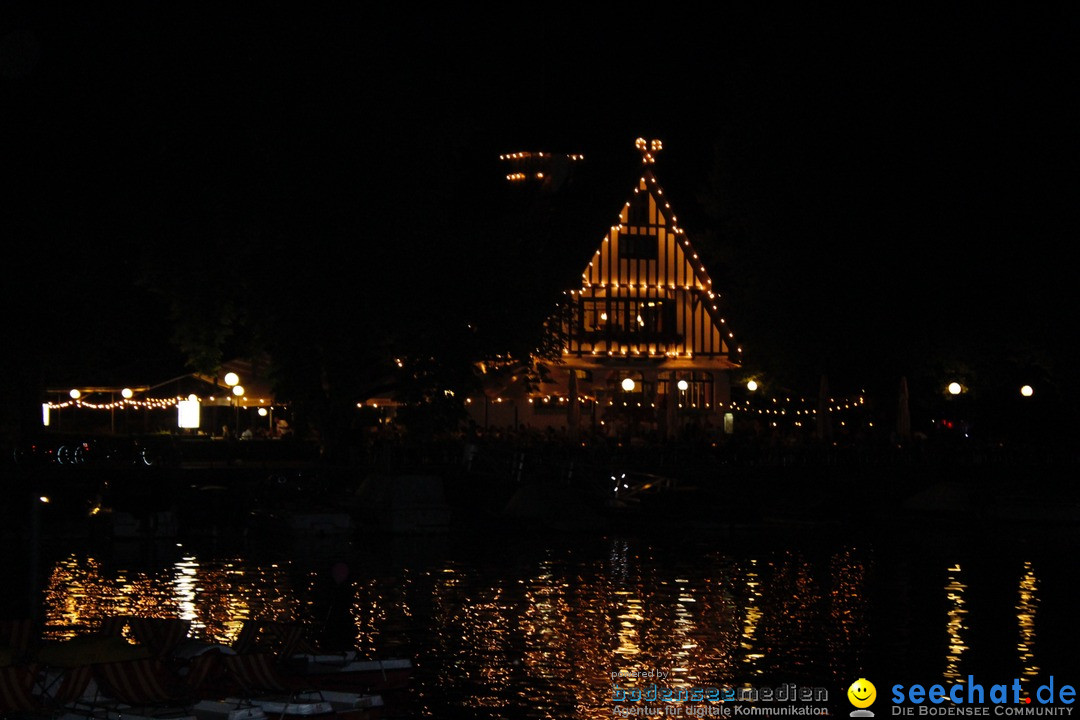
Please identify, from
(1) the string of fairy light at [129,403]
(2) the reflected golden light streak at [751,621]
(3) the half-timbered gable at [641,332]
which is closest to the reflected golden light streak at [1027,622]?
(2) the reflected golden light streak at [751,621]

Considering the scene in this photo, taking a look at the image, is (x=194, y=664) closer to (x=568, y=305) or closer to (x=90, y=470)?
(x=90, y=470)

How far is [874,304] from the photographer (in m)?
54.5

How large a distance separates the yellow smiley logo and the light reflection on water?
0.36 m

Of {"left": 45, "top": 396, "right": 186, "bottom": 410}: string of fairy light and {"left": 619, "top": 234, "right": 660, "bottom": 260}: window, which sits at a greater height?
{"left": 619, "top": 234, "right": 660, "bottom": 260}: window

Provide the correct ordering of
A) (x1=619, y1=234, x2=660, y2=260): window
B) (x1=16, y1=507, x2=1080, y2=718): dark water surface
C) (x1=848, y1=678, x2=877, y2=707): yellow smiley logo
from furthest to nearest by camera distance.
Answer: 1. (x1=619, y1=234, x2=660, y2=260): window
2. (x1=16, y1=507, x2=1080, y2=718): dark water surface
3. (x1=848, y1=678, x2=877, y2=707): yellow smiley logo

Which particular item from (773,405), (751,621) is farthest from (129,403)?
(751,621)

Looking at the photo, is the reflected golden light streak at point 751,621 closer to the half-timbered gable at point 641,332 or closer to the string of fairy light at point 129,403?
the half-timbered gable at point 641,332

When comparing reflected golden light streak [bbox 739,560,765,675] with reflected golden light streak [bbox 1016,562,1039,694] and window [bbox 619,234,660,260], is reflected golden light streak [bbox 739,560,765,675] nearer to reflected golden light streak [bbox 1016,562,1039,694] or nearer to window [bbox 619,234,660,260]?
reflected golden light streak [bbox 1016,562,1039,694]

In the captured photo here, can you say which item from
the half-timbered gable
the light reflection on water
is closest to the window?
the half-timbered gable

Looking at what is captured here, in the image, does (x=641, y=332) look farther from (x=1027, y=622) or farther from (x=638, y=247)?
(x=1027, y=622)

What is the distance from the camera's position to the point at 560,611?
22.4 meters

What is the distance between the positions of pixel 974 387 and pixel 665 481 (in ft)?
72.0

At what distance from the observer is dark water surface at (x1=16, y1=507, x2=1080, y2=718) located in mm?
17344

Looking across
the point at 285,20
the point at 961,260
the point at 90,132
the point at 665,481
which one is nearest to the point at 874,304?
the point at 961,260
